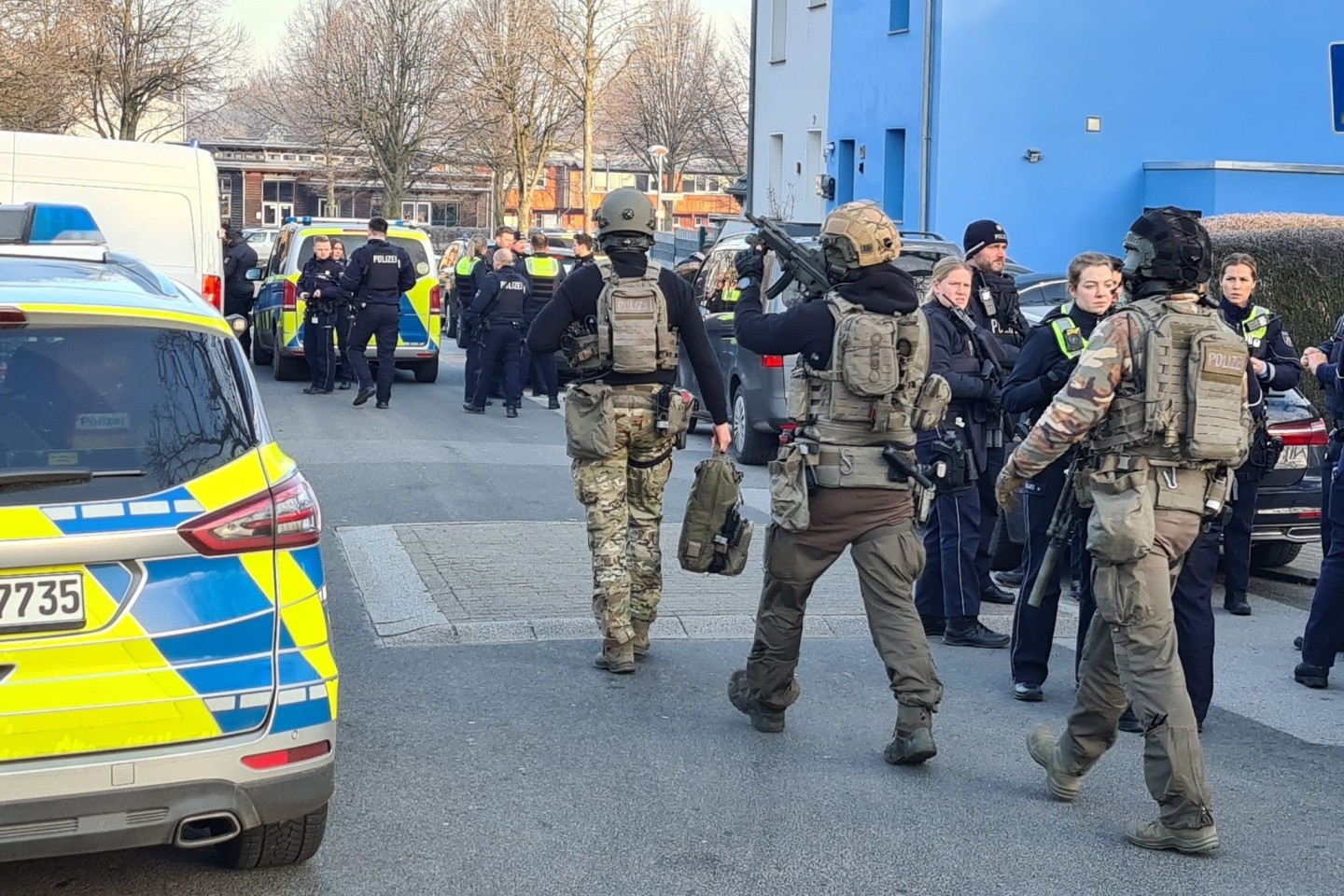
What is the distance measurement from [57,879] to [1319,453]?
7109mm

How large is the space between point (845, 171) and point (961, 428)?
22.0 meters

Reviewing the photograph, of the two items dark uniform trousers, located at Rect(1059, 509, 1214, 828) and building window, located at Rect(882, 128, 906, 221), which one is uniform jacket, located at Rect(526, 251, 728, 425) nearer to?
dark uniform trousers, located at Rect(1059, 509, 1214, 828)

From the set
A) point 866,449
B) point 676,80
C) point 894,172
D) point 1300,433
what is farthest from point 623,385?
point 676,80

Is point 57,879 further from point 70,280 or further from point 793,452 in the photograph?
point 793,452

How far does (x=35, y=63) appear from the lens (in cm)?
2536

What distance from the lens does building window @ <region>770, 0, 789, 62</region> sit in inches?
1243

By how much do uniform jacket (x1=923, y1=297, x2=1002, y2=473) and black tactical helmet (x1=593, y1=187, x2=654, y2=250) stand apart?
145 cm

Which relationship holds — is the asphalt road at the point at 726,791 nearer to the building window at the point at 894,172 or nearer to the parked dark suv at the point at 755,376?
the parked dark suv at the point at 755,376

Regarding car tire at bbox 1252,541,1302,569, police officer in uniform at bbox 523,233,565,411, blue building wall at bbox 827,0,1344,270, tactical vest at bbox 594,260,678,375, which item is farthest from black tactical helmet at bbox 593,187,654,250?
blue building wall at bbox 827,0,1344,270

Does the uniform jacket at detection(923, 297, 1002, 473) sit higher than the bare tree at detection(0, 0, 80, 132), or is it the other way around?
the bare tree at detection(0, 0, 80, 132)

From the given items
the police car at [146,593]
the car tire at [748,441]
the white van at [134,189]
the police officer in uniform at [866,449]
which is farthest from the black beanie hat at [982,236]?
the white van at [134,189]

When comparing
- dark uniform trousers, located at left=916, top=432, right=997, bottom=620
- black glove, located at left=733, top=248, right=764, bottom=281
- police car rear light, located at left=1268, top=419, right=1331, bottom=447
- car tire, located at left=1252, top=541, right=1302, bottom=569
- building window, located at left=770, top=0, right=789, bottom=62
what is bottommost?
car tire, located at left=1252, top=541, right=1302, bottom=569

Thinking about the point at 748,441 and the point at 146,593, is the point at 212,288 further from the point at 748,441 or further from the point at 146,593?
the point at 146,593

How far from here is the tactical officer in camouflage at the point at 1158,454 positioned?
183 inches
